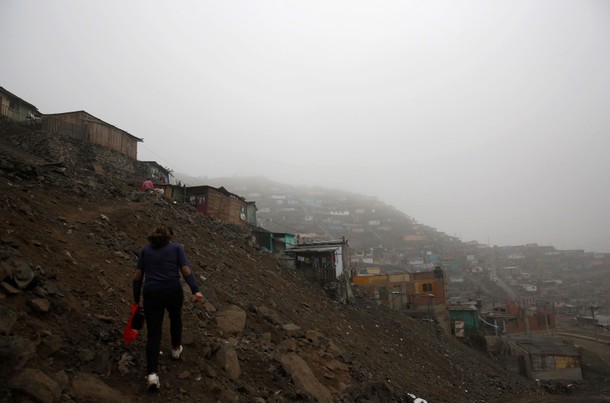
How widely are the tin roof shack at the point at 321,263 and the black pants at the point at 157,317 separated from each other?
15.5m

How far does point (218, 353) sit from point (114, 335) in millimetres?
1547

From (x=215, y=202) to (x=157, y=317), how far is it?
2173 cm

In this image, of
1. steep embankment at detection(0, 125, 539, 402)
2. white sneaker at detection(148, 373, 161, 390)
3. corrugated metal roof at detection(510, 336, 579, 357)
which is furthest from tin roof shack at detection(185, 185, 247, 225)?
corrugated metal roof at detection(510, 336, 579, 357)

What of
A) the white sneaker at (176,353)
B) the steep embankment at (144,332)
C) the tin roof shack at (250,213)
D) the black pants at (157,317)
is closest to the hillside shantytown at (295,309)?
the steep embankment at (144,332)

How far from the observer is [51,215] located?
26.6 ft

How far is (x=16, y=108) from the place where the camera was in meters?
23.2

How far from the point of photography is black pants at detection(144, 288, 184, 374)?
3.92 m

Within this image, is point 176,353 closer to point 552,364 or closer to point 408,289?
point 552,364

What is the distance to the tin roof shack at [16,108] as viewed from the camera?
22188mm

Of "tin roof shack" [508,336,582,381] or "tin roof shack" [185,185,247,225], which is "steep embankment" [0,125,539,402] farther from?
"tin roof shack" [508,336,582,381]

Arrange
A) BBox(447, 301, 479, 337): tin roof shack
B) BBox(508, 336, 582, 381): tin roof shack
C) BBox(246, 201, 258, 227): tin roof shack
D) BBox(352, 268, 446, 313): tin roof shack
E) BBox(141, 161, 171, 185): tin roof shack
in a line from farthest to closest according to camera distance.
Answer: BBox(352, 268, 446, 313): tin roof shack
BBox(246, 201, 258, 227): tin roof shack
BBox(447, 301, 479, 337): tin roof shack
BBox(141, 161, 171, 185): tin roof shack
BBox(508, 336, 582, 381): tin roof shack

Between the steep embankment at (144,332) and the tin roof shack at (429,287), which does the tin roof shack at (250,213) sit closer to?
the steep embankment at (144,332)

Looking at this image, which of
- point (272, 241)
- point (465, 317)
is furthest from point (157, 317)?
point (465, 317)

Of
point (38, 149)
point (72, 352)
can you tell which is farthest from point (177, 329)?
point (38, 149)
